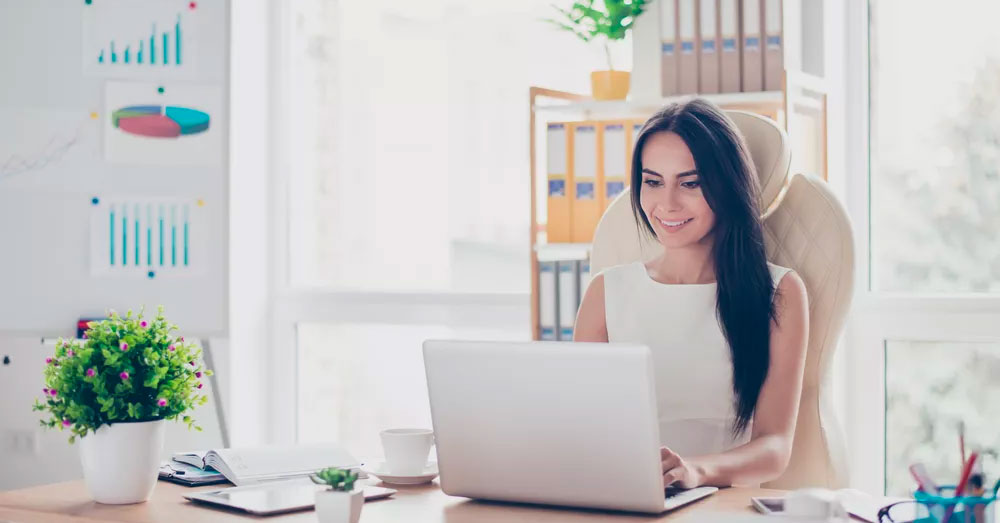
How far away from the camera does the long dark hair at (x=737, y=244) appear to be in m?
2.05

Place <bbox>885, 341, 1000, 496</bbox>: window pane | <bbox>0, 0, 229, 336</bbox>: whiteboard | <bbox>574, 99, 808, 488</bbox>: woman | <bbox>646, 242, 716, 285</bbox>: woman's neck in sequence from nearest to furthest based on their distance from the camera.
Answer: <bbox>574, 99, 808, 488</bbox>: woman
<bbox>646, 242, 716, 285</bbox>: woman's neck
<bbox>885, 341, 1000, 496</bbox>: window pane
<bbox>0, 0, 229, 336</bbox>: whiteboard

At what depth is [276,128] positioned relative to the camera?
12.2 ft

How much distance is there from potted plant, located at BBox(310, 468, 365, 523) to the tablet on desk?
0.08 m

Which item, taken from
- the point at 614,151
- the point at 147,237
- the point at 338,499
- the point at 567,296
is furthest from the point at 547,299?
the point at 338,499

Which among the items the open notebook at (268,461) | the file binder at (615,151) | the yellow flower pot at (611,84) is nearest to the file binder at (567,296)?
the file binder at (615,151)

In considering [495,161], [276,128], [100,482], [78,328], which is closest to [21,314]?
[78,328]

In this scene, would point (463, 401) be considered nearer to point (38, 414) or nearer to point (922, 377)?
point (922, 377)

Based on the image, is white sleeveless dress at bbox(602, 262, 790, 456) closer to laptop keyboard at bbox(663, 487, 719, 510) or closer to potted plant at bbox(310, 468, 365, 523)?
laptop keyboard at bbox(663, 487, 719, 510)

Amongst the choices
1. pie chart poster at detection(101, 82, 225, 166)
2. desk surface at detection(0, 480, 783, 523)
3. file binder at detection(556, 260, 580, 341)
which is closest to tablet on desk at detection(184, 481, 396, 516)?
desk surface at detection(0, 480, 783, 523)

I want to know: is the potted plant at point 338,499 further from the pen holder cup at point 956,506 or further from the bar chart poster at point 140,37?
the bar chart poster at point 140,37

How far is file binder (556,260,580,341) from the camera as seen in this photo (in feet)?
9.54

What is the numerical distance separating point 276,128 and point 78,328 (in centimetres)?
91

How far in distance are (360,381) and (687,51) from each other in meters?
1.58

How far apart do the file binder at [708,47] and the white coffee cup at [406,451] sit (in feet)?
4.79
